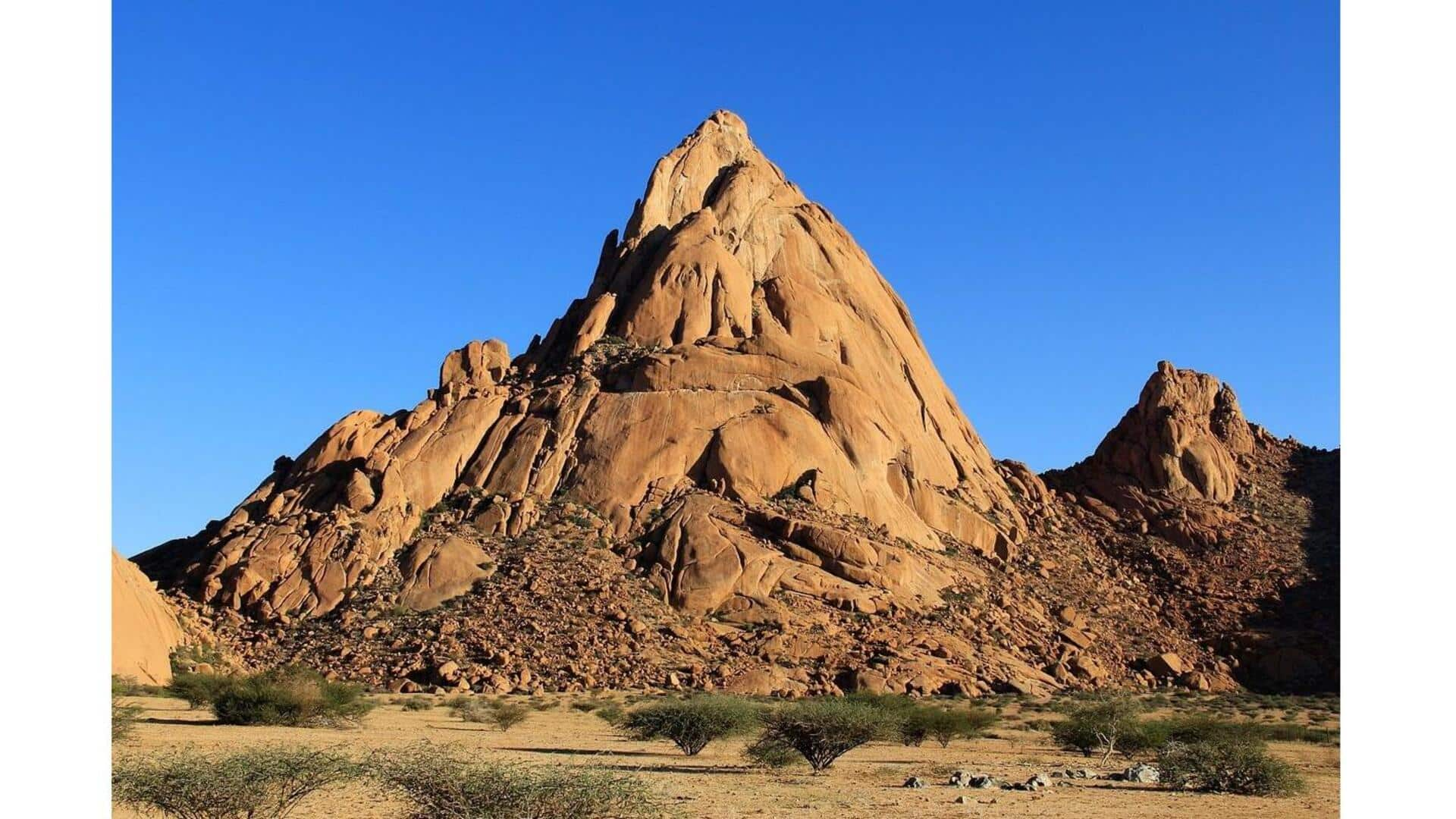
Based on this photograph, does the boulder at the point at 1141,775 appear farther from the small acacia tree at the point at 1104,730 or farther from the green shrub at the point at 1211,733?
the small acacia tree at the point at 1104,730

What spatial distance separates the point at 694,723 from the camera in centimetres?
3506

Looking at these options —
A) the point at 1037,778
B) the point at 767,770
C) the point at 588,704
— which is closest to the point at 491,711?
the point at 588,704

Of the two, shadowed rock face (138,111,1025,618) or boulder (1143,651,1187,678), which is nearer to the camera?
shadowed rock face (138,111,1025,618)

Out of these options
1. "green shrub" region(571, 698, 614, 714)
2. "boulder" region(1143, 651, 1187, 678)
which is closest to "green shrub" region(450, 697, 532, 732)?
"green shrub" region(571, 698, 614, 714)

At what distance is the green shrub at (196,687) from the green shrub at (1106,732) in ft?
89.4

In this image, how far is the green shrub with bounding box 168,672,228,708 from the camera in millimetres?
43469

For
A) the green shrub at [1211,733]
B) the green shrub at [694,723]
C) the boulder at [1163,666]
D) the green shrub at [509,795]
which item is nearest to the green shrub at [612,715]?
the green shrub at [694,723]

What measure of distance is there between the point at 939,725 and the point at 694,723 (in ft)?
29.2

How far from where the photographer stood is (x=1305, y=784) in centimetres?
3006

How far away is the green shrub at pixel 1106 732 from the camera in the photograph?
38094 mm

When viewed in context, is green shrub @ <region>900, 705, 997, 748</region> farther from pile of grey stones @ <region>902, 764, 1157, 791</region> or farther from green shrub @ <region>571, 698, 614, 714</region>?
green shrub @ <region>571, 698, 614, 714</region>

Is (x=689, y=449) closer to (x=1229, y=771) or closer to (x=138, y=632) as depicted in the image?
(x=138, y=632)

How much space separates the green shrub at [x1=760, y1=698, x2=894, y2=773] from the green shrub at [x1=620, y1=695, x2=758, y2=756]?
3.03 meters
